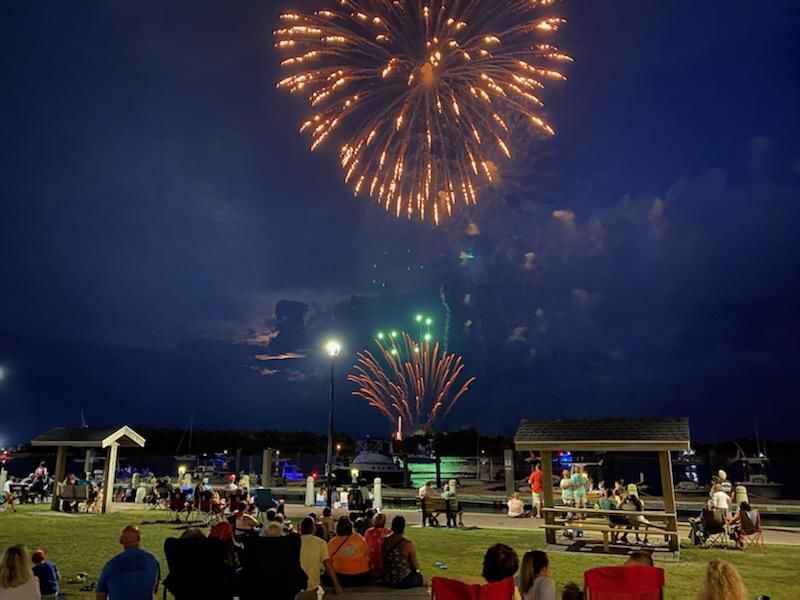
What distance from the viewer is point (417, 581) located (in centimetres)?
831

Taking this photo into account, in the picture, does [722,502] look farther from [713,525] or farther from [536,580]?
[536,580]

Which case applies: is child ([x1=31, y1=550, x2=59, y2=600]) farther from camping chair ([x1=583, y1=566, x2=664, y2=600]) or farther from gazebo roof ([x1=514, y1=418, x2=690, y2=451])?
gazebo roof ([x1=514, y1=418, x2=690, y2=451])

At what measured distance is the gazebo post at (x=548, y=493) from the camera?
16.3 metres

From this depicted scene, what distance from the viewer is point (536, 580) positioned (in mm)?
6379

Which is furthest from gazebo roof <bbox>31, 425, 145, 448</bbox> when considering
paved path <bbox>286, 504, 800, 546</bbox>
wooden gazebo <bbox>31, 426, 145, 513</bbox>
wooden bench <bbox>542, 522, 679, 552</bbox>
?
wooden bench <bbox>542, 522, 679, 552</bbox>

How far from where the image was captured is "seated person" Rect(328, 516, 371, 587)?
8.42 m

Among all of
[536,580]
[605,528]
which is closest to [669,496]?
[605,528]

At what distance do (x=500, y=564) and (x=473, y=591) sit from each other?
→ 2.07ft

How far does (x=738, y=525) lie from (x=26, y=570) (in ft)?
53.4

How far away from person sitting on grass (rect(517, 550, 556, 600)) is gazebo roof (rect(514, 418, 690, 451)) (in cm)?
991

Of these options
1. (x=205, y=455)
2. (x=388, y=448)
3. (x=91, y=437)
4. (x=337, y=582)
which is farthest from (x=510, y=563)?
(x=205, y=455)

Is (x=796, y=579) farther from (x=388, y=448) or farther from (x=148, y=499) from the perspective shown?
(x=388, y=448)

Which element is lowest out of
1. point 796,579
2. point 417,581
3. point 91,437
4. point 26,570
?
point 796,579

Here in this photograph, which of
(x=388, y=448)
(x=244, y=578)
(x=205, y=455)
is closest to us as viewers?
(x=244, y=578)
